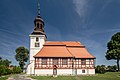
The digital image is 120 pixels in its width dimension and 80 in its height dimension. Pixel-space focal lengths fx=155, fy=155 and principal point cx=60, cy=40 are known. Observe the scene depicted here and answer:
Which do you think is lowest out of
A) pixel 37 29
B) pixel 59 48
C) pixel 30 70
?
pixel 30 70

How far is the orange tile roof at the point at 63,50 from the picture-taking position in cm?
4259

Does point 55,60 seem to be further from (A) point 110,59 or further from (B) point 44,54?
(A) point 110,59

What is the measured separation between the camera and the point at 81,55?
142 ft

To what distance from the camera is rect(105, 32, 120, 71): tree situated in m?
47.7

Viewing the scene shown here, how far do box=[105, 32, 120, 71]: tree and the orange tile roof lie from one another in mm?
9211

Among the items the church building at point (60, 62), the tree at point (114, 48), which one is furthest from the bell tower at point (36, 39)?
the tree at point (114, 48)

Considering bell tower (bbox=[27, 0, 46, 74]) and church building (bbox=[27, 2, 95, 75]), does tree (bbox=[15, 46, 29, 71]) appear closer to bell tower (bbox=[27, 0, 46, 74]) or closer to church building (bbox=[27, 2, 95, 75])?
bell tower (bbox=[27, 0, 46, 74])

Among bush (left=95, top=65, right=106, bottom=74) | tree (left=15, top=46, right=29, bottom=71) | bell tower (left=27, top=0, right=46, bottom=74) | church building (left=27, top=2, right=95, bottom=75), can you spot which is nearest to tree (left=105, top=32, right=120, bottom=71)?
bush (left=95, top=65, right=106, bottom=74)

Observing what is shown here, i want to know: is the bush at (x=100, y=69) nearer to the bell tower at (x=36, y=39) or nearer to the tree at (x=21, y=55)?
the bell tower at (x=36, y=39)

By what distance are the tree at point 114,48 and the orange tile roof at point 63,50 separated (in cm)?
921

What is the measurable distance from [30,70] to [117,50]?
2663 cm

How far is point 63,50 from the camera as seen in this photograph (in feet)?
145

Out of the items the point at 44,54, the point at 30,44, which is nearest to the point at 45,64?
the point at 44,54

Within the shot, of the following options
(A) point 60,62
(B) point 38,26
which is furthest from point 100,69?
(B) point 38,26
